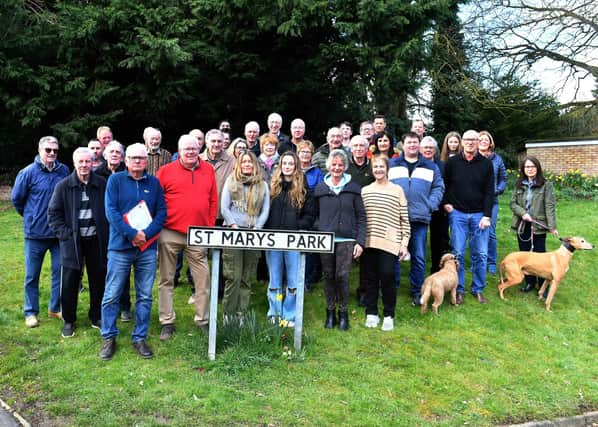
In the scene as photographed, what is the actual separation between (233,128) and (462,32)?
9.42 meters

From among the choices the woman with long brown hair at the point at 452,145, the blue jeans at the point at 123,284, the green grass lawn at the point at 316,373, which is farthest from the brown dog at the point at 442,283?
the blue jeans at the point at 123,284

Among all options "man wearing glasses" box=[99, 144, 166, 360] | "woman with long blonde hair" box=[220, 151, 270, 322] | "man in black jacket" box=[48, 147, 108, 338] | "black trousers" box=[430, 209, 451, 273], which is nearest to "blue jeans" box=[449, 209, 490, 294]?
"black trousers" box=[430, 209, 451, 273]

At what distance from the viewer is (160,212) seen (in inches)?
191

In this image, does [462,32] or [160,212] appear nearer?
[160,212]

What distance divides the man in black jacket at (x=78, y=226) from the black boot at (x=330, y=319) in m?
2.49

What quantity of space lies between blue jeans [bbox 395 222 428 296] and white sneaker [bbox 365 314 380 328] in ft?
2.49

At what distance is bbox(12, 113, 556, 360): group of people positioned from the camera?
4.87 meters

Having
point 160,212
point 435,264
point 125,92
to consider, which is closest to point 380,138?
point 435,264

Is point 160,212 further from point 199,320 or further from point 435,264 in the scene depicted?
point 435,264

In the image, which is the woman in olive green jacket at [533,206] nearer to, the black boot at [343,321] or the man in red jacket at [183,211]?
the black boot at [343,321]

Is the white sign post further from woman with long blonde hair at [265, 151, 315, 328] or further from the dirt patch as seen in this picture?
the dirt patch

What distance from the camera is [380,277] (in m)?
5.70

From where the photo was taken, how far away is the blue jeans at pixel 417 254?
21.1ft

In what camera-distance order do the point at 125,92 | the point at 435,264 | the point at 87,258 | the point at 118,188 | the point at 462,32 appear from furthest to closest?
1. the point at 462,32
2. the point at 125,92
3. the point at 435,264
4. the point at 87,258
5. the point at 118,188
